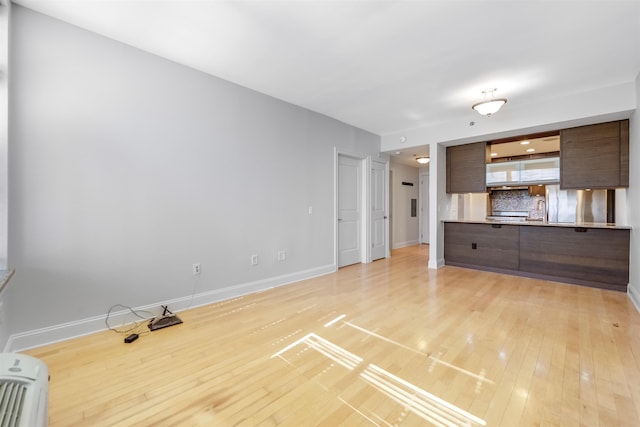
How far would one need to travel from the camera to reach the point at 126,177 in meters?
2.67

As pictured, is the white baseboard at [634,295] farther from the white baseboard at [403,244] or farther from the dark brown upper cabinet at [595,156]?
the white baseboard at [403,244]

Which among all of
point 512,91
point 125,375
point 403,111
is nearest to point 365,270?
point 403,111

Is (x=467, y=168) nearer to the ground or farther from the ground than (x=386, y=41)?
nearer to the ground

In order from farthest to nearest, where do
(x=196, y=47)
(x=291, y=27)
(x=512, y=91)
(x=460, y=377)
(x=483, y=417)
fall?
(x=512, y=91)
(x=196, y=47)
(x=291, y=27)
(x=460, y=377)
(x=483, y=417)

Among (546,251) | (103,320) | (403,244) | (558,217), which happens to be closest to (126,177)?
(103,320)

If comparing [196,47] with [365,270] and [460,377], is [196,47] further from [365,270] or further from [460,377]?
[365,270]

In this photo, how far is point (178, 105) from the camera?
301cm

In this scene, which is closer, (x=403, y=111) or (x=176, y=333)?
(x=176, y=333)

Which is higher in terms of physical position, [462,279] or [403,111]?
[403,111]

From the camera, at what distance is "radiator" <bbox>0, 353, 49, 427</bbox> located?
Result: 2.52ft

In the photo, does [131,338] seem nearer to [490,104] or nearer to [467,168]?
[490,104]

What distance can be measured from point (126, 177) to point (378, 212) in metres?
4.49

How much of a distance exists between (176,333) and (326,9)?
305 cm

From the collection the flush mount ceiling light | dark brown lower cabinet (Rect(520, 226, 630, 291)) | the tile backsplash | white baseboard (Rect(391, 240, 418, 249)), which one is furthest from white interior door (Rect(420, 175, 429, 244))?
the flush mount ceiling light
